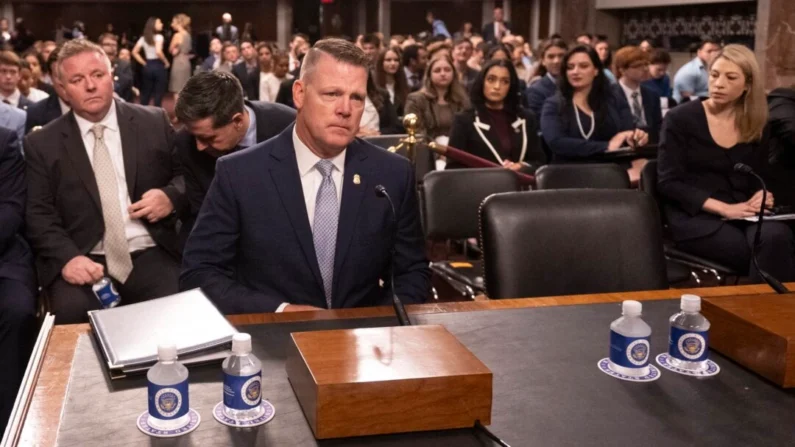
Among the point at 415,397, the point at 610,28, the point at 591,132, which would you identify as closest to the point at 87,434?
the point at 415,397

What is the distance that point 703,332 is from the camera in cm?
158

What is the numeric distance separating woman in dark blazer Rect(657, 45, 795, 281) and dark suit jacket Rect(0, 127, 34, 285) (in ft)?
8.31

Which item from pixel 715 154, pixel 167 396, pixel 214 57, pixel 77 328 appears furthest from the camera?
pixel 214 57

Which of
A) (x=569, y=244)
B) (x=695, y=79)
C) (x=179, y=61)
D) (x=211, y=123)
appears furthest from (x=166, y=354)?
(x=179, y=61)

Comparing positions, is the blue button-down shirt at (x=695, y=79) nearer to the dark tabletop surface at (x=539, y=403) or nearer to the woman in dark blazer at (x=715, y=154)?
the woman in dark blazer at (x=715, y=154)

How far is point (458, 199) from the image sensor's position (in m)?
3.48

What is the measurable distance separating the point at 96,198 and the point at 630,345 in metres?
2.22

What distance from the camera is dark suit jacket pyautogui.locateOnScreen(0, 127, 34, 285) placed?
3016mm

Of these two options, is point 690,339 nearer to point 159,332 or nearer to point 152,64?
point 159,332

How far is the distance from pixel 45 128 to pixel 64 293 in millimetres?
611

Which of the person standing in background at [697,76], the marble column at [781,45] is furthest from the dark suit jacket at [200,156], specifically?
the marble column at [781,45]

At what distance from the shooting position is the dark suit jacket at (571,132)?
4742 mm

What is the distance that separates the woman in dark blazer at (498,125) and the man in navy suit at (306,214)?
256 centimetres

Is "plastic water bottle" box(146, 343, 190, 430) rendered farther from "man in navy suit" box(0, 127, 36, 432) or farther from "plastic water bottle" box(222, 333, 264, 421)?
"man in navy suit" box(0, 127, 36, 432)
